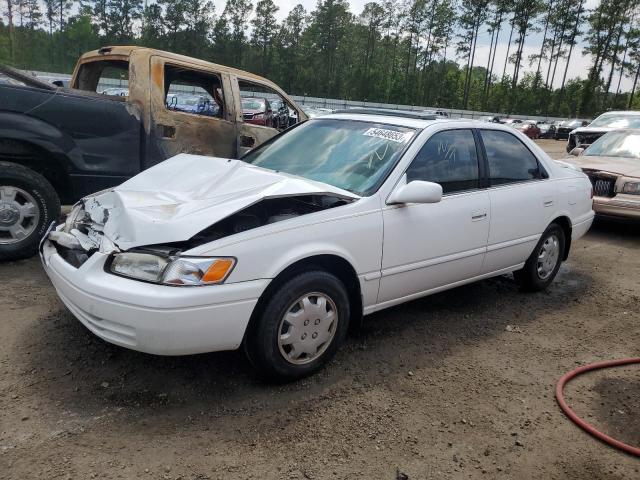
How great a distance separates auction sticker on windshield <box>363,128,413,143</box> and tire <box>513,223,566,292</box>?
1.85 m

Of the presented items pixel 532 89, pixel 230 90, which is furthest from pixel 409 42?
pixel 230 90

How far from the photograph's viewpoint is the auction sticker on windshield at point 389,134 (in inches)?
147

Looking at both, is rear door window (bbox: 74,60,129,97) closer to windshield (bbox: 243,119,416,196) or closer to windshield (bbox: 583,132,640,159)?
Result: windshield (bbox: 243,119,416,196)

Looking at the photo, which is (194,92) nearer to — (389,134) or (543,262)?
(389,134)

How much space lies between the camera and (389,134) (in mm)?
3785

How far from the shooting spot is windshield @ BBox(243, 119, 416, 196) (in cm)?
351

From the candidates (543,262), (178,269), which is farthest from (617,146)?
(178,269)

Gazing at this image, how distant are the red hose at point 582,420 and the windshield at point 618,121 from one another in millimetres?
10603

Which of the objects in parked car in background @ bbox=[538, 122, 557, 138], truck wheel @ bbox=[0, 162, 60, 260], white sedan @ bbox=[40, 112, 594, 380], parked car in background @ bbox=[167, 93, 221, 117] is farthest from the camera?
parked car in background @ bbox=[538, 122, 557, 138]

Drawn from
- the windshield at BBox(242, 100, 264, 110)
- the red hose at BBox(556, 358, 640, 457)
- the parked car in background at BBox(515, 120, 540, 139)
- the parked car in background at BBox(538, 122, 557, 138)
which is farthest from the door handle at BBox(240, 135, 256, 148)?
the parked car in background at BBox(538, 122, 557, 138)

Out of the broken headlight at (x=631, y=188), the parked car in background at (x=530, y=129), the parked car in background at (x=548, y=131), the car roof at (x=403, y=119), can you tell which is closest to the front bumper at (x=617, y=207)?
the broken headlight at (x=631, y=188)

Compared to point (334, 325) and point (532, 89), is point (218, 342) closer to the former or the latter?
point (334, 325)

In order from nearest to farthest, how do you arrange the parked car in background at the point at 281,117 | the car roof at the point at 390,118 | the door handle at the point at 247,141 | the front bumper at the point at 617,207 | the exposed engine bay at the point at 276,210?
1. the exposed engine bay at the point at 276,210
2. the car roof at the point at 390,118
3. the door handle at the point at 247,141
4. the front bumper at the point at 617,207
5. the parked car in background at the point at 281,117

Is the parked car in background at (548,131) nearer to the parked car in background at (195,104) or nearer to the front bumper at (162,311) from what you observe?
the parked car in background at (195,104)
